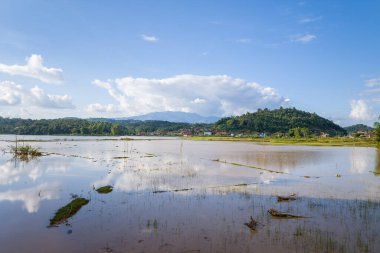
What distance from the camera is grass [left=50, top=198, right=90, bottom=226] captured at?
13.7 m

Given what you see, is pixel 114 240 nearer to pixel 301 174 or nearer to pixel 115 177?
pixel 115 177

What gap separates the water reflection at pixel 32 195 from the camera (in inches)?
649

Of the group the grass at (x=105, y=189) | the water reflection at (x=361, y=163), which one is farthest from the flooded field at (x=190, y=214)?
the water reflection at (x=361, y=163)

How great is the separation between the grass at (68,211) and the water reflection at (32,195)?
5.03ft

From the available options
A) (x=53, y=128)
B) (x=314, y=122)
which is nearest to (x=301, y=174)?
(x=53, y=128)

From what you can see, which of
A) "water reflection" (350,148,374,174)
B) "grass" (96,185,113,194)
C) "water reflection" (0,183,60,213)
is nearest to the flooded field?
"water reflection" (0,183,60,213)

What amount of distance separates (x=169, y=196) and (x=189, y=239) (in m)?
7.36

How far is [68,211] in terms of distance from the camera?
49.2ft

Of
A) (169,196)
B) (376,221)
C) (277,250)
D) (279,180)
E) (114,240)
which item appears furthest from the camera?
(279,180)

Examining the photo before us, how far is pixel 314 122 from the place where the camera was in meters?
198

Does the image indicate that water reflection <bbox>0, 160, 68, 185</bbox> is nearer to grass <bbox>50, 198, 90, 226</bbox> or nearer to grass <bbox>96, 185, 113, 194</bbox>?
grass <bbox>96, 185, 113, 194</bbox>

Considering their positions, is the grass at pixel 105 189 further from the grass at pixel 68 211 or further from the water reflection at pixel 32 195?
the water reflection at pixel 32 195

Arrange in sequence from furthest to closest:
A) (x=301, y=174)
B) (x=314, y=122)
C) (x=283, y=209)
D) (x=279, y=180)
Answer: (x=314, y=122) < (x=301, y=174) < (x=279, y=180) < (x=283, y=209)

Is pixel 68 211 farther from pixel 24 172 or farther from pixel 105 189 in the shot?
pixel 24 172
